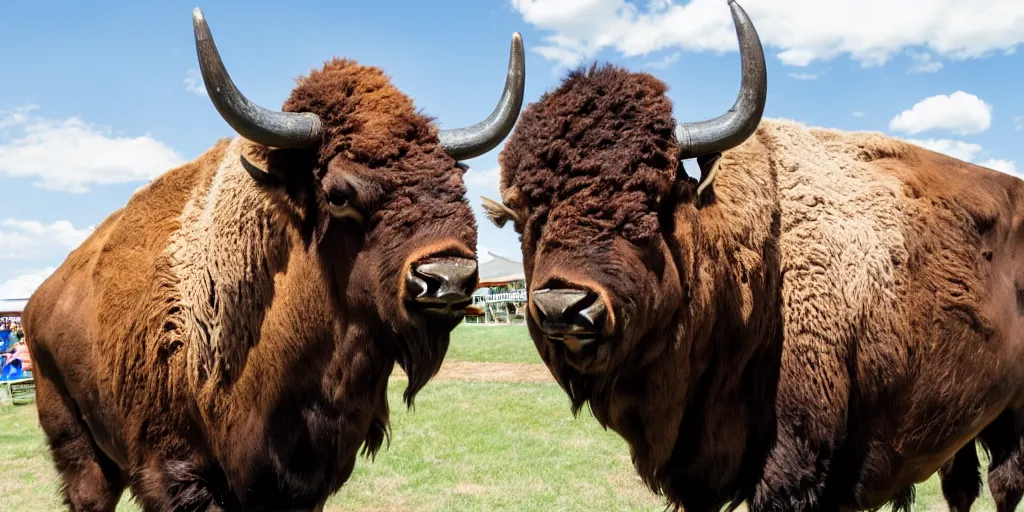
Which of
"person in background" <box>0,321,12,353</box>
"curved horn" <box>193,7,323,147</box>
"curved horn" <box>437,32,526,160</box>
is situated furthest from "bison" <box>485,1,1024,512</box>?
"person in background" <box>0,321,12,353</box>

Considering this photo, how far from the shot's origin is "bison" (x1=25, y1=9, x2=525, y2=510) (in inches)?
154

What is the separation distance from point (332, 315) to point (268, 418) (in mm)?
672

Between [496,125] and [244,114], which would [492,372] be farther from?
[244,114]

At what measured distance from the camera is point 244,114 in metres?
3.72

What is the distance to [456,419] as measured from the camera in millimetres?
12812

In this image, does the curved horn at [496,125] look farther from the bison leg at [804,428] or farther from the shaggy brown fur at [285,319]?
the bison leg at [804,428]

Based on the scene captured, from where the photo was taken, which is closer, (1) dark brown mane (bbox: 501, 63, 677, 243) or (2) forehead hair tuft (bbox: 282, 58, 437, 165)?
(1) dark brown mane (bbox: 501, 63, 677, 243)

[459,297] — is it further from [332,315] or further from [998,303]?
[998,303]

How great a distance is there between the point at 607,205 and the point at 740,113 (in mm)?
938

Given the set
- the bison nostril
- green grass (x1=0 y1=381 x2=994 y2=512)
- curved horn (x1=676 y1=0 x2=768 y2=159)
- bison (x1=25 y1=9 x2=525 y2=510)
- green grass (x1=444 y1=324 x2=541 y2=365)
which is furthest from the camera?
green grass (x1=444 y1=324 x2=541 y2=365)

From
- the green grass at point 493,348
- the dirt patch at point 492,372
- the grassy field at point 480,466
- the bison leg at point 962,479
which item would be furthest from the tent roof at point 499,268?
the bison leg at point 962,479

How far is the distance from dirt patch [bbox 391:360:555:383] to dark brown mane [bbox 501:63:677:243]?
1460 centimetres

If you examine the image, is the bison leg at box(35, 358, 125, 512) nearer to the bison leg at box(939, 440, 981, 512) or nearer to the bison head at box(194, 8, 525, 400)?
the bison head at box(194, 8, 525, 400)

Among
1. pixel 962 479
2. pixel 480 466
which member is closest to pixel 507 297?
pixel 480 466
